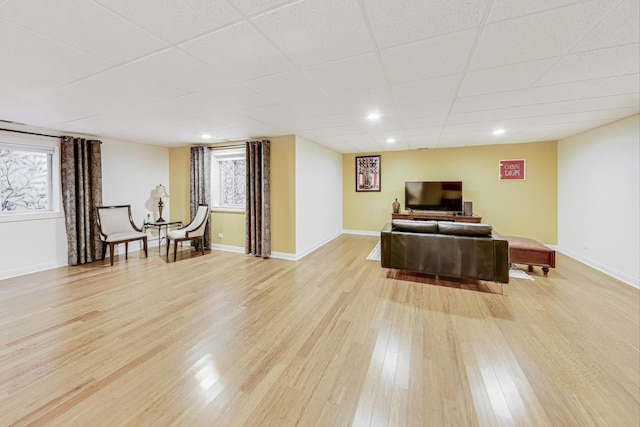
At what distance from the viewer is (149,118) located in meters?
3.68

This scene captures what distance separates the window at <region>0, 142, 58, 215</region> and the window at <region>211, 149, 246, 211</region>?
262 centimetres

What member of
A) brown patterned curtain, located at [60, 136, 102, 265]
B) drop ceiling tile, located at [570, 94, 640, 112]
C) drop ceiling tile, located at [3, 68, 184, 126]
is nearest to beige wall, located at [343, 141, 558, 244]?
drop ceiling tile, located at [570, 94, 640, 112]

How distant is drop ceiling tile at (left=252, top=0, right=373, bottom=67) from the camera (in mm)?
1480

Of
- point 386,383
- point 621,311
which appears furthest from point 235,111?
point 621,311

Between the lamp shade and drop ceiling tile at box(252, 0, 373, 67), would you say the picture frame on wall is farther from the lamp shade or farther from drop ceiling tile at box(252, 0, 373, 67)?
drop ceiling tile at box(252, 0, 373, 67)

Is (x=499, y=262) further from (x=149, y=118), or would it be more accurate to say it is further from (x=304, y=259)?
(x=149, y=118)

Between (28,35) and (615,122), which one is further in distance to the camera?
(615,122)

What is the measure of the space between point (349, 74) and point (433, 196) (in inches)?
192

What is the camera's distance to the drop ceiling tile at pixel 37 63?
176 cm

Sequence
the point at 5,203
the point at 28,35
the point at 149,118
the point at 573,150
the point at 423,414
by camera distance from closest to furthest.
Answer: the point at 423,414 < the point at 28,35 < the point at 149,118 < the point at 5,203 < the point at 573,150

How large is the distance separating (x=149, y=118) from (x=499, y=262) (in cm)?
499

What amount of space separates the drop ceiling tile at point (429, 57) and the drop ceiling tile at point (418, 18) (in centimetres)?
10

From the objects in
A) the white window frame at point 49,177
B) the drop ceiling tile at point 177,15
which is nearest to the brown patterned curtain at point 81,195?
the white window frame at point 49,177

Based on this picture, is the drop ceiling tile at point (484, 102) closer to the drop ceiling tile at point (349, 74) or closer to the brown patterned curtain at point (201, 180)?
the drop ceiling tile at point (349, 74)
